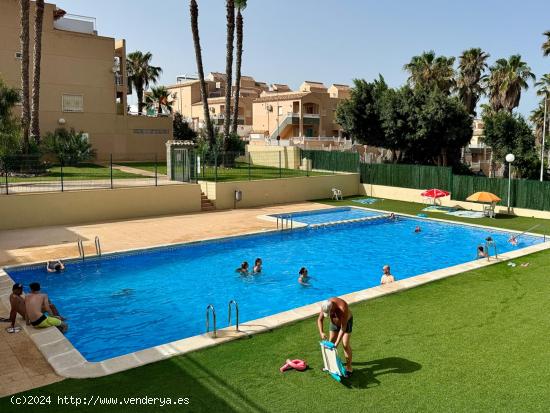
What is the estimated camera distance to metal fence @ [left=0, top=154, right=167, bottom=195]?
24641mm

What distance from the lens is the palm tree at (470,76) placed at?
156ft

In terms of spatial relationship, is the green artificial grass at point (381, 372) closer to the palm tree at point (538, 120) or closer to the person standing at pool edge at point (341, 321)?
the person standing at pool edge at point (341, 321)

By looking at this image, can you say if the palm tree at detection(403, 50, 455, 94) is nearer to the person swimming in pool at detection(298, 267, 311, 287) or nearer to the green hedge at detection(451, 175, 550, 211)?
the green hedge at detection(451, 175, 550, 211)

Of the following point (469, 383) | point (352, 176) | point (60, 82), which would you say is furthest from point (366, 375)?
point (60, 82)

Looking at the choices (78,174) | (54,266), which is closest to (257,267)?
(54,266)

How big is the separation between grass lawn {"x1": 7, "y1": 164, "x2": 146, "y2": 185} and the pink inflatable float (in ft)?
72.1

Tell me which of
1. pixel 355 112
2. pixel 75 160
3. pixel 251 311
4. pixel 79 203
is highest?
pixel 355 112

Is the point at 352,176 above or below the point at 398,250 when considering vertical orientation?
above

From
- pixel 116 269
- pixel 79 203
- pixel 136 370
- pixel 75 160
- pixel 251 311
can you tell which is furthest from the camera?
pixel 75 160

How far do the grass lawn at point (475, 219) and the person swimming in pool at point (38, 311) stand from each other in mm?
20523

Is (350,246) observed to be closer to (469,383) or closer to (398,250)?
(398,250)

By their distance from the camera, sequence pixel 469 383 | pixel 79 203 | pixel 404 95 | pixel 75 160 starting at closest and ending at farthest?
pixel 469 383
pixel 79 203
pixel 75 160
pixel 404 95

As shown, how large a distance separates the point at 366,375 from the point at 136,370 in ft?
12.5

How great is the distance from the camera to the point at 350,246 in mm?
22000
